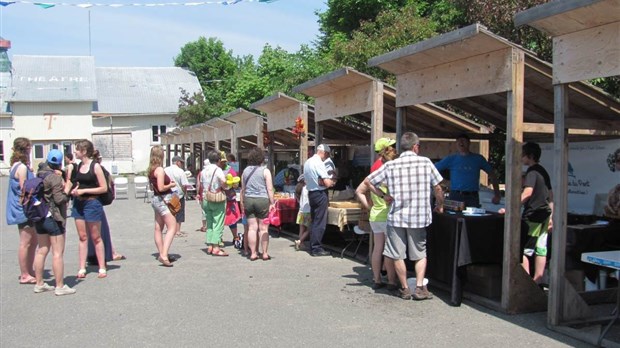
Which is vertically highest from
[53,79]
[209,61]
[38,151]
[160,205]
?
[209,61]

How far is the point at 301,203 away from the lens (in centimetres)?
952

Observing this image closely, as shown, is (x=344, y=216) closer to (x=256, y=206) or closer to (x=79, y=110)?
(x=256, y=206)

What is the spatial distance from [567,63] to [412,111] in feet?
13.5

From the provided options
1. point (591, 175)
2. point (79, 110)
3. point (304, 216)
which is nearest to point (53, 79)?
point (79, 110)

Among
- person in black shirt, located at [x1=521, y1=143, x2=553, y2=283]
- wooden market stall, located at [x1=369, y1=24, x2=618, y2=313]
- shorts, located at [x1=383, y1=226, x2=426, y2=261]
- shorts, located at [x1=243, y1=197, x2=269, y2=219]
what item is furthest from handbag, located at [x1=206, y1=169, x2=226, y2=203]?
person in black shirt, located at [x1=521, y1=143, x2=553, y2=283]

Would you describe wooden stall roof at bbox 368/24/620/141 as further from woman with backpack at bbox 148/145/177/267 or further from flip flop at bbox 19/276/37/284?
flip flop at bbox 19/276/37/284

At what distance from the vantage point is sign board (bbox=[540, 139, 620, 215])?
8031 millimetres

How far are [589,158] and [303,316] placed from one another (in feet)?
17.0

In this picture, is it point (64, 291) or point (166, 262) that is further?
point (166, 262)

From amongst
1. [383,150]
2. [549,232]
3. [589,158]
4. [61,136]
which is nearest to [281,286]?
[383,150]

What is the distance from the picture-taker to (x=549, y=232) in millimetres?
6262

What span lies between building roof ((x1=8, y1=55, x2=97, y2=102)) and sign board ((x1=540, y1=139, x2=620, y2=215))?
39.2 metres

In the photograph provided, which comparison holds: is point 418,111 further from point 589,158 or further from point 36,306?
point 36,306

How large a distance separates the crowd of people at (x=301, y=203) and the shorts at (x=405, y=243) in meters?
0.01
